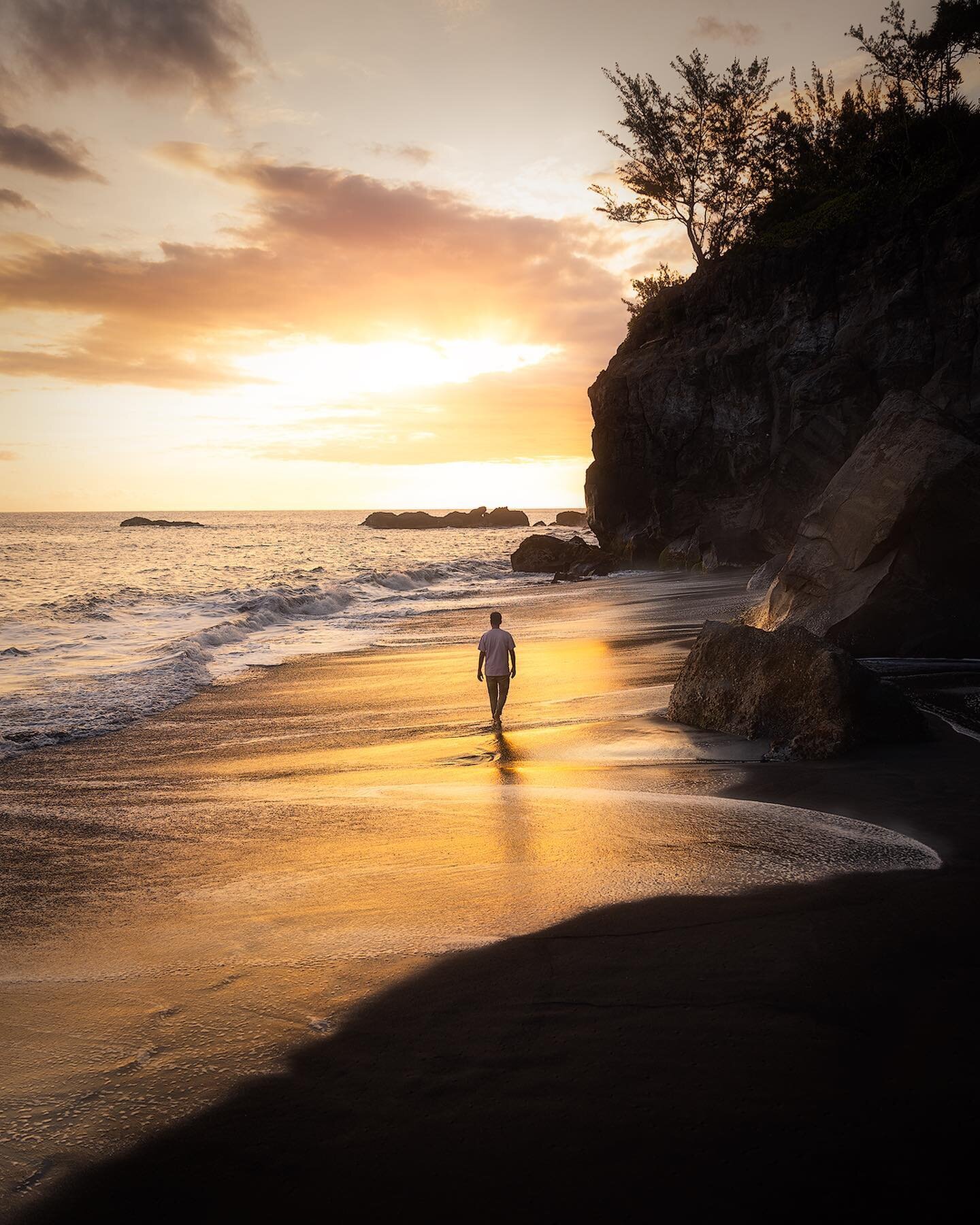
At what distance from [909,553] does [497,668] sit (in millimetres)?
6490

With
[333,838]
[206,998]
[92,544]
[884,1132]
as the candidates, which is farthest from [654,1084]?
[92,544]

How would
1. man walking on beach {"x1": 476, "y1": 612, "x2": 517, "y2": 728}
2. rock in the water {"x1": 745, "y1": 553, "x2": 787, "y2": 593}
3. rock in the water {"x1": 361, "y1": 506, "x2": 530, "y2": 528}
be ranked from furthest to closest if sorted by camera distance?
rock in the water {"x1": 361, "y1": 506, "x2": 530, "y2": 528} → rock in the water {"x1": 745, "y1": 553, "x2": 787, "y2": 593} → man walking on beach {"x1": 476, "y1": 612, "x2": 517, "y2": 728}

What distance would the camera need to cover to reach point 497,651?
10.3 meters

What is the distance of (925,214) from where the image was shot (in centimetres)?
2555

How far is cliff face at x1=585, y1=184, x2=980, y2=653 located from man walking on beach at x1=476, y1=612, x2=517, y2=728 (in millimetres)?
5183

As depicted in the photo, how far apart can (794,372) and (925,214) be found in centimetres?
606

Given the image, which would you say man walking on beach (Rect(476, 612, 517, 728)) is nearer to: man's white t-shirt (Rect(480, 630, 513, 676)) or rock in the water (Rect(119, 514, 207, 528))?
man's white t-shirt (Rect(480, 630, 513, 676))

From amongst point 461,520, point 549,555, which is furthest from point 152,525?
point 549,555

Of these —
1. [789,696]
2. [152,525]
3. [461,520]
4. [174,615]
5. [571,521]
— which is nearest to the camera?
[789,696]

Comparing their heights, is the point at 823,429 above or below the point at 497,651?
above

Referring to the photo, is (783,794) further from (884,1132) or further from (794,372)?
(794,372)

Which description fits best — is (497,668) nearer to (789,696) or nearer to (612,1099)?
(789,696)

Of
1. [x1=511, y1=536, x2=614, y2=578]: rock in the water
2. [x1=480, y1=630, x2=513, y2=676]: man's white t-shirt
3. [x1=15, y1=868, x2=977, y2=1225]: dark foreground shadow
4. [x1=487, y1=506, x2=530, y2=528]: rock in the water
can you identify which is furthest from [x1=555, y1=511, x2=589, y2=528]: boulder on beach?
[x1=15, y1=868, x2=977, y2=1225]: dark foreground shadow

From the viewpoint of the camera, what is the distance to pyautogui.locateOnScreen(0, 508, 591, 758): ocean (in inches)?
504
